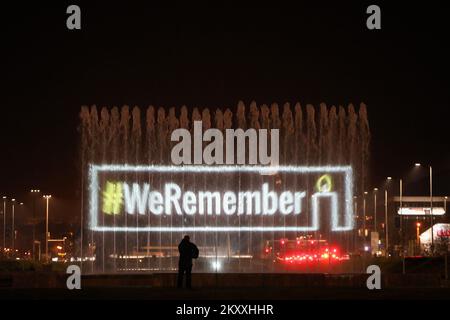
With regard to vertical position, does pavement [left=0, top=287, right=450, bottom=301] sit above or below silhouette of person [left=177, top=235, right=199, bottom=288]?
below

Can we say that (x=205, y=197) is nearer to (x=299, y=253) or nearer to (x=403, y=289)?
(x=299, y=253)

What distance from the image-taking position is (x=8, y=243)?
300ft

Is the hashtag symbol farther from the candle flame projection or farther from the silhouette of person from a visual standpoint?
the silhouette of person

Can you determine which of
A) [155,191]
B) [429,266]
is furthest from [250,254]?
[429,266]

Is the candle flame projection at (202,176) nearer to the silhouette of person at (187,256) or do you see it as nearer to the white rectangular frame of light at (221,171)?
the white rectangular frame of light at (221,171)

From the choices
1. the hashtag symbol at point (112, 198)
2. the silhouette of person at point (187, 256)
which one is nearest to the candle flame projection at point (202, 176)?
the hashtag symbol at point (112, 198)

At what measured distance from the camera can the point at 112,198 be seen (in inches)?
1636

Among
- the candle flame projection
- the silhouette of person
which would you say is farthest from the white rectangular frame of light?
the silhouette of person

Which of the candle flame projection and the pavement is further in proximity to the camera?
the candle flame projection

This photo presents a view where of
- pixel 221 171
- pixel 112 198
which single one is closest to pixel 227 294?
pixel 112 198

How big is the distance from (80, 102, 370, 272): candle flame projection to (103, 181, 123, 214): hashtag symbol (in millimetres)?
44

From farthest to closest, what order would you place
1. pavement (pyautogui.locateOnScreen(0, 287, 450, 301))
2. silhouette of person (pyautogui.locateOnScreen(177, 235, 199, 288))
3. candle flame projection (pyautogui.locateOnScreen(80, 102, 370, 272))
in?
1. candle flame projection (pyautogui.locateOnScreen(80, 102, 370, 272))
2. silhouette of person (pyautogui.locateOnScreen(177, 235, 199, 288))
3. pavement (pyautogui.locateOnScreen(0, 287, 450, 301))

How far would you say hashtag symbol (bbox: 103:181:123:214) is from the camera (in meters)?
41.4

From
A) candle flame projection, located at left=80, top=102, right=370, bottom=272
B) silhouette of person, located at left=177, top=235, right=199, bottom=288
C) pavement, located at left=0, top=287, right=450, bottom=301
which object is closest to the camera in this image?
pavement, located at left=0, top=287, right=450, bottom=301
